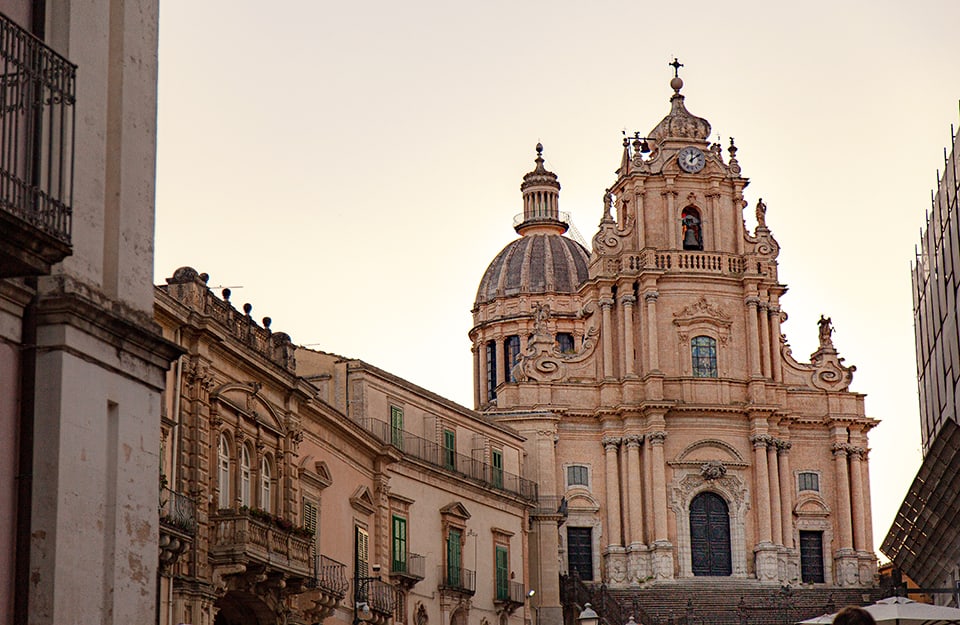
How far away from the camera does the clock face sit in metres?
68.5

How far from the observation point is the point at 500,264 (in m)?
89.2

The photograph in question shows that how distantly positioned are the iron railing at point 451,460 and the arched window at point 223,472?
11.7m

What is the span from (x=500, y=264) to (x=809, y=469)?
85.4 feet

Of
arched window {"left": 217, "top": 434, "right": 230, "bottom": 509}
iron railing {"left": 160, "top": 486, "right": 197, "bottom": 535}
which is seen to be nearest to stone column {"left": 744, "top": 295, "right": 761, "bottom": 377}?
arched window {"left": 217, "top": 434, "right": 230, "bottom": 509}

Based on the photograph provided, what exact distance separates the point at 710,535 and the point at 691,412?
4.69 meters

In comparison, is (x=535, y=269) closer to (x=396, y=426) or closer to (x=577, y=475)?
(x=577, y=475)

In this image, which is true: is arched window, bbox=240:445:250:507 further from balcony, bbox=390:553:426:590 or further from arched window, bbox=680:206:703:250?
arched window, bbox=680:206:703:250

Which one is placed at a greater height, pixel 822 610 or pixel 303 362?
pixel 303 362

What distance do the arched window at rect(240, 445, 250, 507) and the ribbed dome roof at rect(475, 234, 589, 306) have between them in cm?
5344

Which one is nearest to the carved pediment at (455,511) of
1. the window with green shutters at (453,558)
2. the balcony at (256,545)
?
the window with green shutters at (453,558)

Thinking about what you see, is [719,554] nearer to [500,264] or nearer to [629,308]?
[629,308]

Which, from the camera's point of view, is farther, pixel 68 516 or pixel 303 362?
pixel 303 362

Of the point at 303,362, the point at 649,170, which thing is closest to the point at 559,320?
the point at 649,170

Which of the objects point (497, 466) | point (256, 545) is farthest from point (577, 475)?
point (256, 545)
